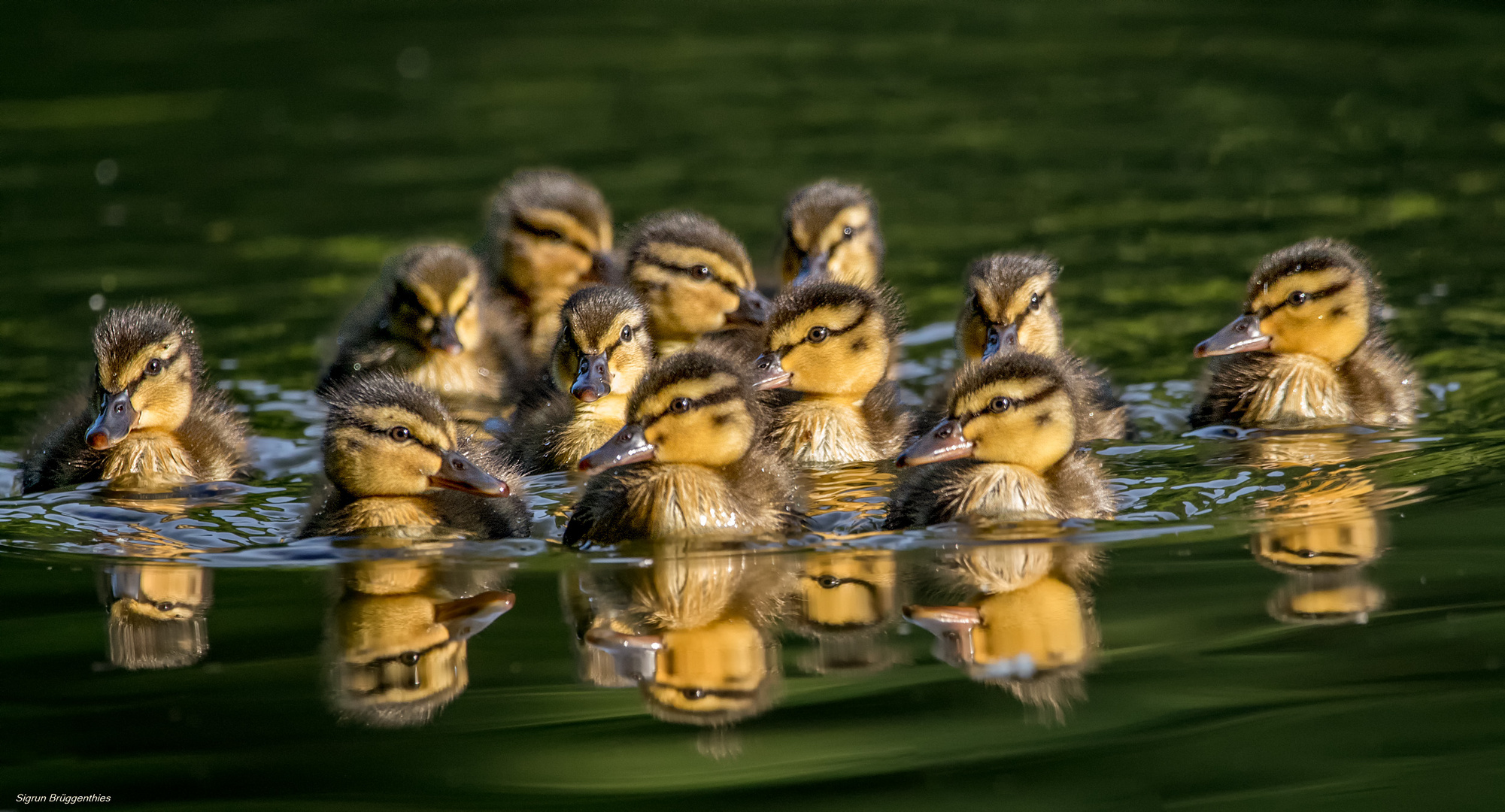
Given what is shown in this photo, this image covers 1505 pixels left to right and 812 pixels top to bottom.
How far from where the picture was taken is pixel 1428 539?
5.04 metres

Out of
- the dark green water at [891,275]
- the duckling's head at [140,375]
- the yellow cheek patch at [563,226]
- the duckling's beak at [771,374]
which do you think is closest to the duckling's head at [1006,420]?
the dark green water at [891,275]

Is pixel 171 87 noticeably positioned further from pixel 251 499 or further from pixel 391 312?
pixel 251 499

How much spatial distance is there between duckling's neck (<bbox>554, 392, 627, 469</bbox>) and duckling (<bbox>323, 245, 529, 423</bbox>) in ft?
3.31

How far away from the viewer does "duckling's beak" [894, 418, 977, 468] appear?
18.0ft

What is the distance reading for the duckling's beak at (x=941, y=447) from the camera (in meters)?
5.48

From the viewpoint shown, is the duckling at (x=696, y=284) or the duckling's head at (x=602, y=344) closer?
the duckling's head at (x=602, y=344)

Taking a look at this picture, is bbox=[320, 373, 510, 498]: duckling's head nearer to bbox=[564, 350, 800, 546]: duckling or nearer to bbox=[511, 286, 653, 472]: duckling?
bbox=[564, 350, 800, 546]: duckling

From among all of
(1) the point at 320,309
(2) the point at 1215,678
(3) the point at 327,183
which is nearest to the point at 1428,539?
(2) the point at 1215,678

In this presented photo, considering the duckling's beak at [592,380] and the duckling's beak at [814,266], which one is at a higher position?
the duckling's beak at [814,266]

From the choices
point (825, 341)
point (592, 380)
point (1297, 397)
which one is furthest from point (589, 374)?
point (1297, 397)

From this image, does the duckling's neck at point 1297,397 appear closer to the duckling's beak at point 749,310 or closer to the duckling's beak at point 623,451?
the duckling's beak at point 749,310

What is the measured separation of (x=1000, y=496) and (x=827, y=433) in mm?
1207

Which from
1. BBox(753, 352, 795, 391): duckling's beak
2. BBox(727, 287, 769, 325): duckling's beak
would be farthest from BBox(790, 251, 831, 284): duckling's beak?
BBox(753, 352, 795, 391): duckling's beak

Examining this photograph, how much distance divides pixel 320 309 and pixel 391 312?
178 cm
